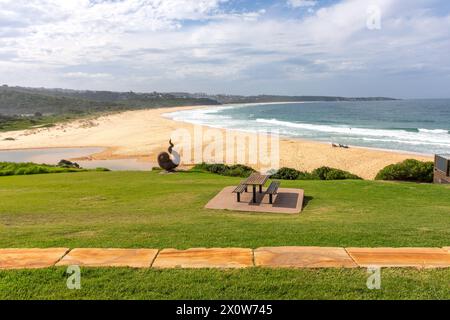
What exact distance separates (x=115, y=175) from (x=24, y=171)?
540cm

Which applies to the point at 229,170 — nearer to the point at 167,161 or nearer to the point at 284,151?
the point at 167,161

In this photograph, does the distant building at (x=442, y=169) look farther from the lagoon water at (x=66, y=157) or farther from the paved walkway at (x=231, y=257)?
the lagoon water at (x=66, y=157)

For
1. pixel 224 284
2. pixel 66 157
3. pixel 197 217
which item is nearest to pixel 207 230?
pixel 197 217

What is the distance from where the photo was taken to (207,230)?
6273 millimetres

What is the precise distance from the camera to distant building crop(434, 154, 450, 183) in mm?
13180

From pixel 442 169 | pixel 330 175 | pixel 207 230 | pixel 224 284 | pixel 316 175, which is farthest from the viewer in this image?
pixel 316 175

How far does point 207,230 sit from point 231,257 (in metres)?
1.68

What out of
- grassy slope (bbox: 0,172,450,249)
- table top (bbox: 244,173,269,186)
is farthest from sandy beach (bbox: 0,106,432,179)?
table top (bbox: 244,173,269,186)

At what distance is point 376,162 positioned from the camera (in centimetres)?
2600

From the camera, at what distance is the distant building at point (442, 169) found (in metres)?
13.2

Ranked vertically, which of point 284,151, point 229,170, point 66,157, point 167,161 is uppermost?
point 167,161

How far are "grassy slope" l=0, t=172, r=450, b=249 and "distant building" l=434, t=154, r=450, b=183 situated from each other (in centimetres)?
178

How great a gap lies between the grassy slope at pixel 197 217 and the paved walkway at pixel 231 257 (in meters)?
0.43
